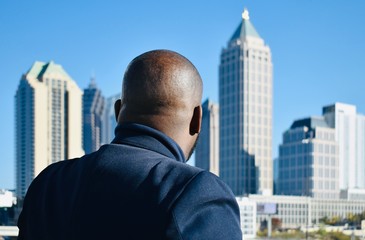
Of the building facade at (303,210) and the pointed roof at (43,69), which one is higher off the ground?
the pointed roof at (43,69)

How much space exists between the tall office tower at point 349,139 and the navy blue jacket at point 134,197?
206 feet

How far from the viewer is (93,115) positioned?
8162 cm

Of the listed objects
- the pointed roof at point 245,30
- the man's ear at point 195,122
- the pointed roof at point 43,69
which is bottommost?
Answer: the man's ear at point 195,122

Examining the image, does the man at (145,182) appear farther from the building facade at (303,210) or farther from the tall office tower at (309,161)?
the tall office tower at (309,161)

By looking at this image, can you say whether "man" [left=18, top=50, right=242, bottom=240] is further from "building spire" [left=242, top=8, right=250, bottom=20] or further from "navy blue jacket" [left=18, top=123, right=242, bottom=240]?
"building spire" [left=242, top=8, right=250, bottom=20]

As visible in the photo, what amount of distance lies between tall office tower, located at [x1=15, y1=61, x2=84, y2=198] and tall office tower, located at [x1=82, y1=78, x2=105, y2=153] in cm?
1923

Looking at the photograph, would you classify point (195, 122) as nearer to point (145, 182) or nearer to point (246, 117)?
point (145, 182)

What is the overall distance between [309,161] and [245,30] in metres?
13.3

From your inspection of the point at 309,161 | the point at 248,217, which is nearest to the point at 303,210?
the point at 309,161

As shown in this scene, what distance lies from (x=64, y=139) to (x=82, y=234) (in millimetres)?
54500

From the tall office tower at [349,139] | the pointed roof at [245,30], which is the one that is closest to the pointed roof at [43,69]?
the pointed roof at [245,30]

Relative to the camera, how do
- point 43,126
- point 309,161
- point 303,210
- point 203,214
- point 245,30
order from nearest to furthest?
point 203,214 < point 303,210 < point 43,126 < point 309,161 < point 245,30

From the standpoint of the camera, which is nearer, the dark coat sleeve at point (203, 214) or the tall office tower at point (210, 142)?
the dark coat sleeve at point (203, 214)

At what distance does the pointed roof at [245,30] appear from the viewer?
204 feet
